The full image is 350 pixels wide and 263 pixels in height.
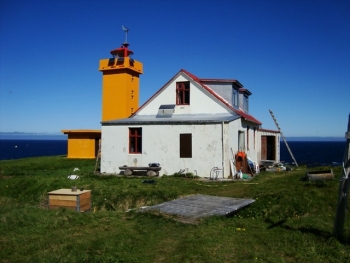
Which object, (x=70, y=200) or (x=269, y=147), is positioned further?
(x=269, y=147)

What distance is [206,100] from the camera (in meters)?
22.9

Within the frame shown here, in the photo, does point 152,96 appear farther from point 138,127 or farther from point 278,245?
point 278,245

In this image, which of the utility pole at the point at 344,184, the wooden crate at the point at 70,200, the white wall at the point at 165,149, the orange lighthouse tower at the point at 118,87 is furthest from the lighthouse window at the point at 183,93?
the utility pole at the point at 344,184

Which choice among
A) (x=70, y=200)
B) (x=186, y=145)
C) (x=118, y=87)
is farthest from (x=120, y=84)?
(x=70, y=200)

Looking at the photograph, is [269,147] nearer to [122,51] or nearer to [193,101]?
[193,101]

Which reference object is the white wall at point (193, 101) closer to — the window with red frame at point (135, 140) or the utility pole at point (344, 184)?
the window with red frame at point (135, 140)

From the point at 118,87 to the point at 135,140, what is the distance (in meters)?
10.4

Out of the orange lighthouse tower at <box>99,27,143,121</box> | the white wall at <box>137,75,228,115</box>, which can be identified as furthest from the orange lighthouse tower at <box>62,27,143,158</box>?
the white wall at <box>137,75,228,115</box>

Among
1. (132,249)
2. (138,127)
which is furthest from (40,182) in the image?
(132,249)

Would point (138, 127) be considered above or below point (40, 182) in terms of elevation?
above

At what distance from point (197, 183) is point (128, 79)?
54.0 ft

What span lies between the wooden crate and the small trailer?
9.41 metres

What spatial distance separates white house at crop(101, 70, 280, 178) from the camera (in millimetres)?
20094

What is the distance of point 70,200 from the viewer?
1109cm
